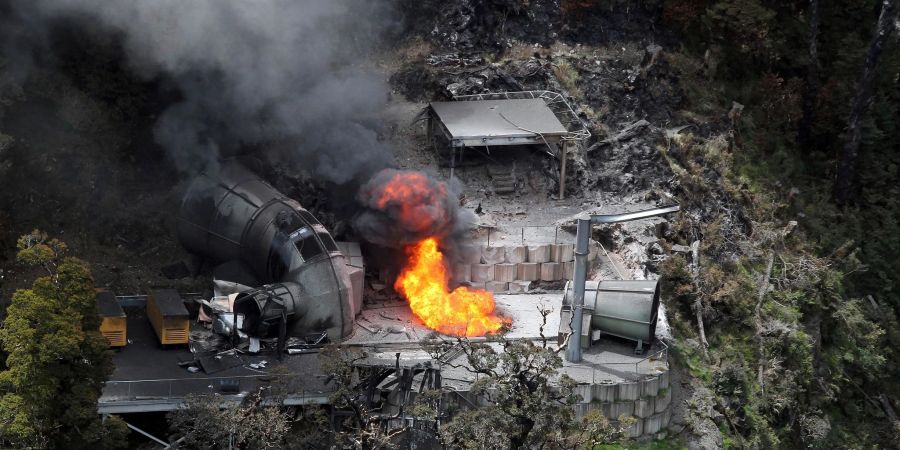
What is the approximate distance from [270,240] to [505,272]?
8965 mm

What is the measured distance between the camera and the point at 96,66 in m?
60.3

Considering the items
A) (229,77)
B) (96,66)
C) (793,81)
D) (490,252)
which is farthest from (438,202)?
(793,81)

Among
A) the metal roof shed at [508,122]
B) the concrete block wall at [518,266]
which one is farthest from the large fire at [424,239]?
the metal roof shed at [508,122]

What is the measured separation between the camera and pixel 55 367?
47594 millimetres

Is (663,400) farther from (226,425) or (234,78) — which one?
(234,78)

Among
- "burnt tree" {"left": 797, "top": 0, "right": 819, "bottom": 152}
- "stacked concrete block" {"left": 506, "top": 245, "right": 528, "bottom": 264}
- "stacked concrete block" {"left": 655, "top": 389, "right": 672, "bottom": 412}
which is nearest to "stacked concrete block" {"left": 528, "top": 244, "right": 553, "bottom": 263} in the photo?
"stacked concrete block" {"left": 506, "top": 245, "right": 528, "bottom": 264}

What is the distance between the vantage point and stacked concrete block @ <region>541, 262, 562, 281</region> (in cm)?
6112

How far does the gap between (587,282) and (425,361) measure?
6.55 m

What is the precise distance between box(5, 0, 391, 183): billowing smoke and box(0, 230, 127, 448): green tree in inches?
478

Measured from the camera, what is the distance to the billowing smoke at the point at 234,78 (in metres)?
59.2

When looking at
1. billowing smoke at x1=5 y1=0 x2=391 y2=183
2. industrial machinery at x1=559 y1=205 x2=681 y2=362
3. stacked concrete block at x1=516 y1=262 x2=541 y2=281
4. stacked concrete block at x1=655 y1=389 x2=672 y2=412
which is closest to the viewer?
stacked concrete block at x1=655 y1=389 x2=672 y2=412

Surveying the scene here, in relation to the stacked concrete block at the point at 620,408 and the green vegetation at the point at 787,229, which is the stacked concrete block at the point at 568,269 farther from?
the stacked concrete block at the point at 620,408

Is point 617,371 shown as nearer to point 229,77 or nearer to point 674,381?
point 674,381

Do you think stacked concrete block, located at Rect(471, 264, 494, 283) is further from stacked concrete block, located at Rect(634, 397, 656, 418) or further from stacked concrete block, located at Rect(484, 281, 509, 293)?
stacked concrete block, located at Rect(634, 397, 656, 418)
